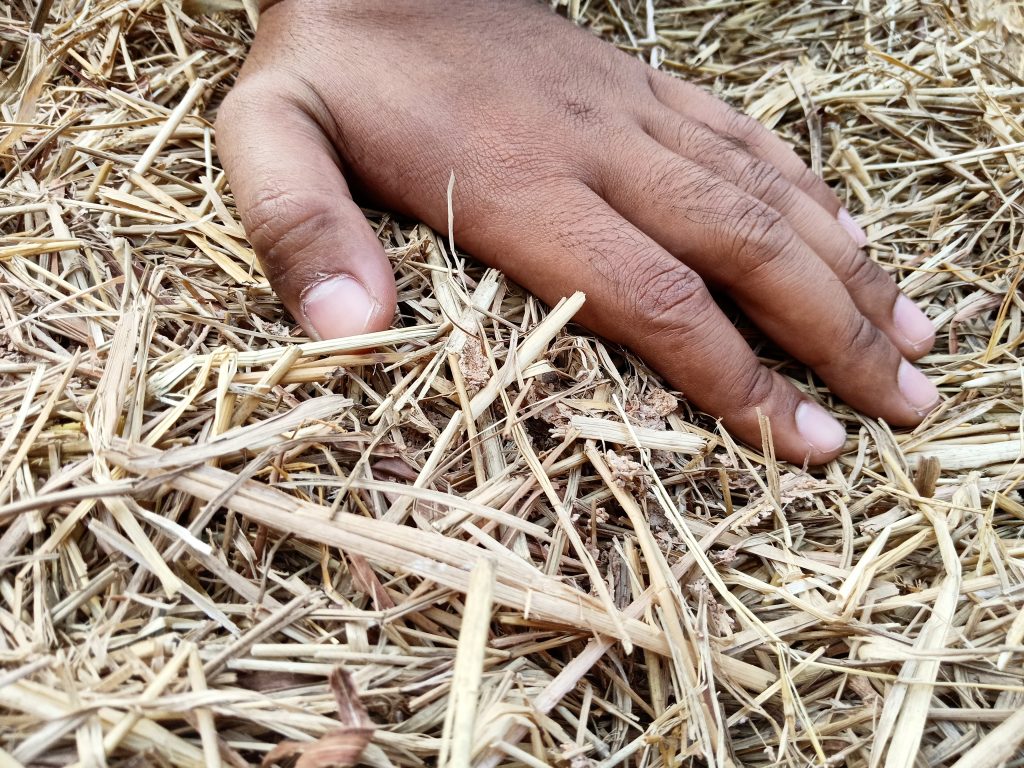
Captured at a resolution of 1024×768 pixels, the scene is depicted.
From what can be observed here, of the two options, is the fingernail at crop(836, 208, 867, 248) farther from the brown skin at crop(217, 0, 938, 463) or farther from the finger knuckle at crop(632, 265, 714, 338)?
the finger knuckle at crop(632, 265, 714, 338)

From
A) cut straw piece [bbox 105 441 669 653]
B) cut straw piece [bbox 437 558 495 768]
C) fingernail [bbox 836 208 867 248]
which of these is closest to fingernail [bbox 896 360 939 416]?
fingernail [bbox 836 208 867 248]

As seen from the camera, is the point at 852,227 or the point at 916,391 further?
the point at 852,227

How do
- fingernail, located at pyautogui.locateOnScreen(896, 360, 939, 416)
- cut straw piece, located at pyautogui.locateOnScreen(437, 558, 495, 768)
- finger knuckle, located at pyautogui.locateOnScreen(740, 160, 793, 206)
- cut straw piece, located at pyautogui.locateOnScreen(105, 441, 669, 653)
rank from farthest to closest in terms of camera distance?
finger knuckle, located at pyautogui.locateOnScreen(740, 160, 793, 206) < fingernail, located at pyautogui.locateOnScreen(896, 360, 939, 416) < cut straw piece, located at pyautogui.locateOnScreen(105, 441, 669, 653) < cut straw piece, located at pyautogui.locateOnScreen(437, 558, 495, 768)

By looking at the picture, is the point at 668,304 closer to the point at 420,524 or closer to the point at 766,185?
the point at 766,185

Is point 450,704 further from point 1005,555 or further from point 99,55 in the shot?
point 99,55

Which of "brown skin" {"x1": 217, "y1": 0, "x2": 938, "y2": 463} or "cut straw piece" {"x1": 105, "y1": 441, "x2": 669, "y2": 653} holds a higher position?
"brown skin" {"x1": 217, "y1": 0, "x2": 938, "y2": 463}

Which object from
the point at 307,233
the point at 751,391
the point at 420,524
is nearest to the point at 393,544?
the point at 420,524

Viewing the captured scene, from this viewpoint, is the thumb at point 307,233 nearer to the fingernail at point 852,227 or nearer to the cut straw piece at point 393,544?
the cut straw piece at point 393,544

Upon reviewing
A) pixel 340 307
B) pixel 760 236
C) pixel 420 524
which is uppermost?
pixel 760 236
